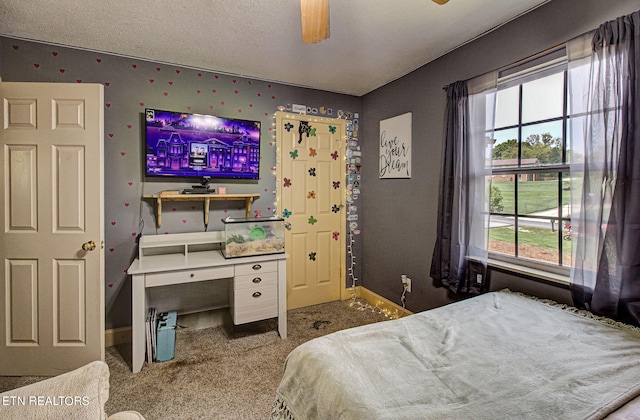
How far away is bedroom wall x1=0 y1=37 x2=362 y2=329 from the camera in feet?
7.86

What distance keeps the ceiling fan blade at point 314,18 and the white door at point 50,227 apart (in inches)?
69.2

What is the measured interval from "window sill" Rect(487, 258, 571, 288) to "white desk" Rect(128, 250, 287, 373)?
171cm

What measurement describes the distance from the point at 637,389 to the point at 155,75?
3.56 meters

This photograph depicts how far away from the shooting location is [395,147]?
3133mm

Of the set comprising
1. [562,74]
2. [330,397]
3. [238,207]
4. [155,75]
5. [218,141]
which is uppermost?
[155,75]

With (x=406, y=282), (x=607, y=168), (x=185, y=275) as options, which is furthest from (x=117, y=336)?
(x=607, y=168)

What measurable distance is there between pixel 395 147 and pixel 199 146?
194 centimetres

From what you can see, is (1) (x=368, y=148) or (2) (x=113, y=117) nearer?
(2) (x=113, y=117)

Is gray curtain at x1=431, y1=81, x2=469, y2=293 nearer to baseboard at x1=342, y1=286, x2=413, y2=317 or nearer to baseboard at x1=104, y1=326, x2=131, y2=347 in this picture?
baseboard at x1=342, y1=286, x2=413, y2=317

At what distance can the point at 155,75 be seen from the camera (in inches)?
107

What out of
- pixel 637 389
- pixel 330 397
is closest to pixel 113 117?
pixel 330 397

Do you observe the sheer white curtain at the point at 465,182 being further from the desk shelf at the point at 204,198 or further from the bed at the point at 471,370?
the desk shelf at the point at 204,198

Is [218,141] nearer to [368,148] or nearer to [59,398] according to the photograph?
[368,148]

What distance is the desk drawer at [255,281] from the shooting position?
2572 mm
